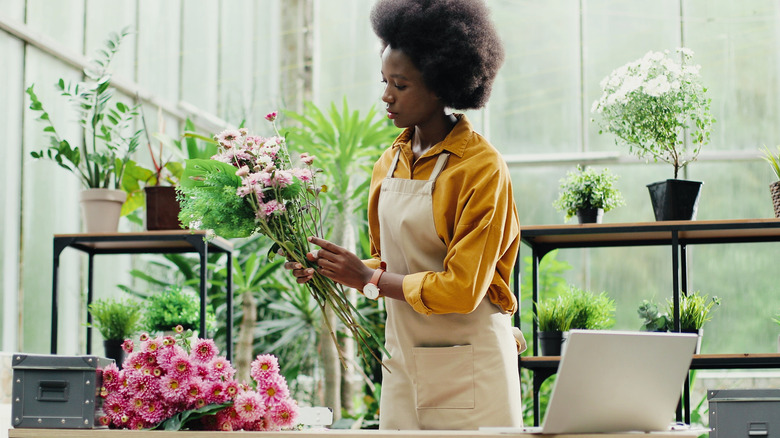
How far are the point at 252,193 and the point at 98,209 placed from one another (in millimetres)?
2175

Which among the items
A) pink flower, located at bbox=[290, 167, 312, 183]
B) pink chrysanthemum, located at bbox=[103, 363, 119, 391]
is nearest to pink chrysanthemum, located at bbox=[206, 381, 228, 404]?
pink chrysanthemum, located at bbox=[103, 363, 119, 391]

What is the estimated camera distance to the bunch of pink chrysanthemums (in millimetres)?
1633

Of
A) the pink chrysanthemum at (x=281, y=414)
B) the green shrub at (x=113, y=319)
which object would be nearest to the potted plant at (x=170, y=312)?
the green shrub at (x=113, y=319)

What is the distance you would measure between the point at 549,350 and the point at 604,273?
350 cm

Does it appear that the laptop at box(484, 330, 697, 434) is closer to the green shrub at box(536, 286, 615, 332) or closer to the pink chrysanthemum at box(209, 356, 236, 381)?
the pink chrysanthemum at box(209, 356, 236, 381)

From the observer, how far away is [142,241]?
12.3ft

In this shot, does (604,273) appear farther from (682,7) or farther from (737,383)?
(682,7)

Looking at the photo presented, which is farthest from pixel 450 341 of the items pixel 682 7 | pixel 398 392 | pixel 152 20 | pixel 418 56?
pixel 682 7

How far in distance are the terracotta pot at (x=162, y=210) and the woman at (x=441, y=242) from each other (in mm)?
1768

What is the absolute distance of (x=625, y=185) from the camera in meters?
6.98

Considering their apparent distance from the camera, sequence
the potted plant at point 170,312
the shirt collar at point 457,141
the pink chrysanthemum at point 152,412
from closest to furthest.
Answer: the pink chrysanthemum at point 152,412
the shirt collar at point 457,141
the potted plant at point 170,312

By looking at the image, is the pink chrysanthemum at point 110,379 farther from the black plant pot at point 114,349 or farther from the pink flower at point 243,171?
the black plant pot at point 114,349

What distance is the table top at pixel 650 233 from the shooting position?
10.8ft

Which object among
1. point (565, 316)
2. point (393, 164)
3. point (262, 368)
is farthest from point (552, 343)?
point (262, 368)
